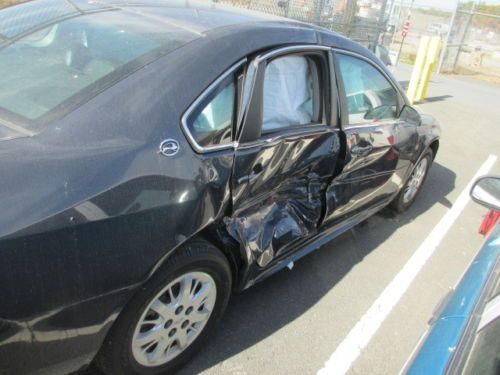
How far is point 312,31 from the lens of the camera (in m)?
2.77

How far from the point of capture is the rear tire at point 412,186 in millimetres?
4535

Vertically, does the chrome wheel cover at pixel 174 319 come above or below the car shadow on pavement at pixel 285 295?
above

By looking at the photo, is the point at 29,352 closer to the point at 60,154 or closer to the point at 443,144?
the point at 60,154

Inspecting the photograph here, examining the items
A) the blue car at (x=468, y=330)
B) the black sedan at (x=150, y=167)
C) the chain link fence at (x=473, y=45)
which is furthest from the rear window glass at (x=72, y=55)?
the chain link fence at (x=473, y=45)

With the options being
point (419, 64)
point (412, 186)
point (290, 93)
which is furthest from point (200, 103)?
point (419, 64)

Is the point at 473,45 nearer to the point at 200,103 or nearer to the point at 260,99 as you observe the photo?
the point at 260,99

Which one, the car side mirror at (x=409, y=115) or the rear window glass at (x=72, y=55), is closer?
the rear window glass at (x=72, y=55)

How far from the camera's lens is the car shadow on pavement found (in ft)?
8.55

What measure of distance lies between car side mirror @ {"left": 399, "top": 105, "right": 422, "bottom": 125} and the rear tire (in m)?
0.53

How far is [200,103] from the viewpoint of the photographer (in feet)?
6.76

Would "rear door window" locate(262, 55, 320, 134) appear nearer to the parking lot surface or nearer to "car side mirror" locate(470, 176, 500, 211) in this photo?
"car side mirror" locate(470, 176, 500, 211)

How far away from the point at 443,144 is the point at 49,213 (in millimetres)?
7620

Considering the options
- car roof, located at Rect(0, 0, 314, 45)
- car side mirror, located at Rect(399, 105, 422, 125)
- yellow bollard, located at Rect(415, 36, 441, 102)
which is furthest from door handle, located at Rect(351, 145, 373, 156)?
yellow bollard, located at Rect(415, 36, 441, 102)

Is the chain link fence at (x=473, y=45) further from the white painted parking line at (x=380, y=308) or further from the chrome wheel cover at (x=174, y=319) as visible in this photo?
the chrome wheel cover at (x=174, y=319)
